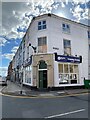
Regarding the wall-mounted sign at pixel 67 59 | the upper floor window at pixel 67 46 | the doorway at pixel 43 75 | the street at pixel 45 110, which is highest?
the upper floor window at pixel 67 46

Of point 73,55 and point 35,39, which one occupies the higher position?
point 35,39

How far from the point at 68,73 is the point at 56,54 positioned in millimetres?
3367

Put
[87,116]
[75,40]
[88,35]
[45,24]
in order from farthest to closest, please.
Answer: [88,35], [75,40], [45,24], [87,116]

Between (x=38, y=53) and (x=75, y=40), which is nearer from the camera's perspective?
(x=38, y=53)

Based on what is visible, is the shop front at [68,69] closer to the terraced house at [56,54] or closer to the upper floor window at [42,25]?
the terraced house at [56,54]

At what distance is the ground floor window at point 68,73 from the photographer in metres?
20.9

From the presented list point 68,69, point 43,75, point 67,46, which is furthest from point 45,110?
point 67,46

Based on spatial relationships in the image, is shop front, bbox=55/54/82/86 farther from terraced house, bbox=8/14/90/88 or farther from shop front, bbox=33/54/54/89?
shop front, bbox=33/54/54/89

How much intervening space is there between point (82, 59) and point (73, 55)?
1904 millimetres

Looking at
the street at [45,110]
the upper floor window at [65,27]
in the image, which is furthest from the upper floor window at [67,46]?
the street at [45,110]

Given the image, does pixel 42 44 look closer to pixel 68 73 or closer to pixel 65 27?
pixel 65 27

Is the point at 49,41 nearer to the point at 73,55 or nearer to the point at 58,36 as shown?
the point at 58,36

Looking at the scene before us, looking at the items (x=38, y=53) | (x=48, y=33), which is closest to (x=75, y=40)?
(x=48, y=33)

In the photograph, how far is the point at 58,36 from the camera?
21.5m
